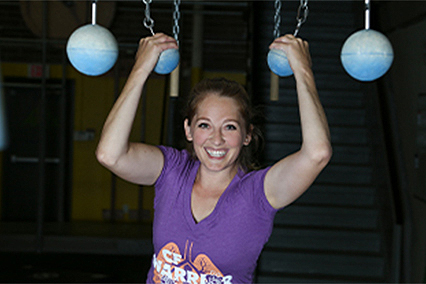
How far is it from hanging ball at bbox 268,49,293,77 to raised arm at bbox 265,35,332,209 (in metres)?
0.03

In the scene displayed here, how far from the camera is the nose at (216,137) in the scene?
157cm

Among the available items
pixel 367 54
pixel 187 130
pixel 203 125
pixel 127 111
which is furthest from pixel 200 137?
pixel 367 54

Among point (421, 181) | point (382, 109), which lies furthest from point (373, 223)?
point (382, 109)

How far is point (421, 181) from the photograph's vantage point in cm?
413

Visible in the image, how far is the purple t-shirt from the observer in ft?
5.01

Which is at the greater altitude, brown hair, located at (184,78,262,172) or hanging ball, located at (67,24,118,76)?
hanging ball, located at (67,24,118,76)

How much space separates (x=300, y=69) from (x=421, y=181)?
10.3 feet

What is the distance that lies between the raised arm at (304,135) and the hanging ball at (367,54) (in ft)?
0.40

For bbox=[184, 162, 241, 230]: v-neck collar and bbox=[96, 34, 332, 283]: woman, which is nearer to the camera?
bbox=[96, 34, 332, 283]: woman

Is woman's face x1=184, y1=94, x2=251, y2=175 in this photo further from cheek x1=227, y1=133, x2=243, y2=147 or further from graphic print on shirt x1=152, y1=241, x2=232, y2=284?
graphic print on shirt x1=152, y1=241, x2=232, y2=284

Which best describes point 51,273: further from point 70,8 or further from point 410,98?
point 410,98

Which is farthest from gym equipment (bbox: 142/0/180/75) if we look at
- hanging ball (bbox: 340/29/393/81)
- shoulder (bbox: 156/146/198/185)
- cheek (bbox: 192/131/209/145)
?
hanging ball (bbox: 340/29/393/81)

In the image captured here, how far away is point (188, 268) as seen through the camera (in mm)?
1532

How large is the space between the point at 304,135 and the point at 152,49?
1.68 feet
